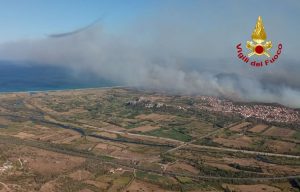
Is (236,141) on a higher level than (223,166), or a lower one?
higher

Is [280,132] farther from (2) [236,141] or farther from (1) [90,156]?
(1) [90,156]

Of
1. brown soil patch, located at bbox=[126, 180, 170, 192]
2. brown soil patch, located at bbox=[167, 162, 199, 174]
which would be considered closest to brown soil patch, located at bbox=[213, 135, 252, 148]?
brown soil patch, located at bbox=[167, 162, 199, 174]

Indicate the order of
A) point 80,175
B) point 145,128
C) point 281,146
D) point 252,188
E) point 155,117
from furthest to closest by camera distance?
point 155,117 → point 145,128 → point 281,146 → point 80,175 → point 252,188

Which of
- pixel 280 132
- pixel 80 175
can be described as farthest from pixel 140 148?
pixel 280 132

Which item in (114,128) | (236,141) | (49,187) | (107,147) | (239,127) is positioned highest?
(239,127)

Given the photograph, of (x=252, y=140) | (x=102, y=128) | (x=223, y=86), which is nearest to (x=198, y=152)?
(x=252, y=140)
